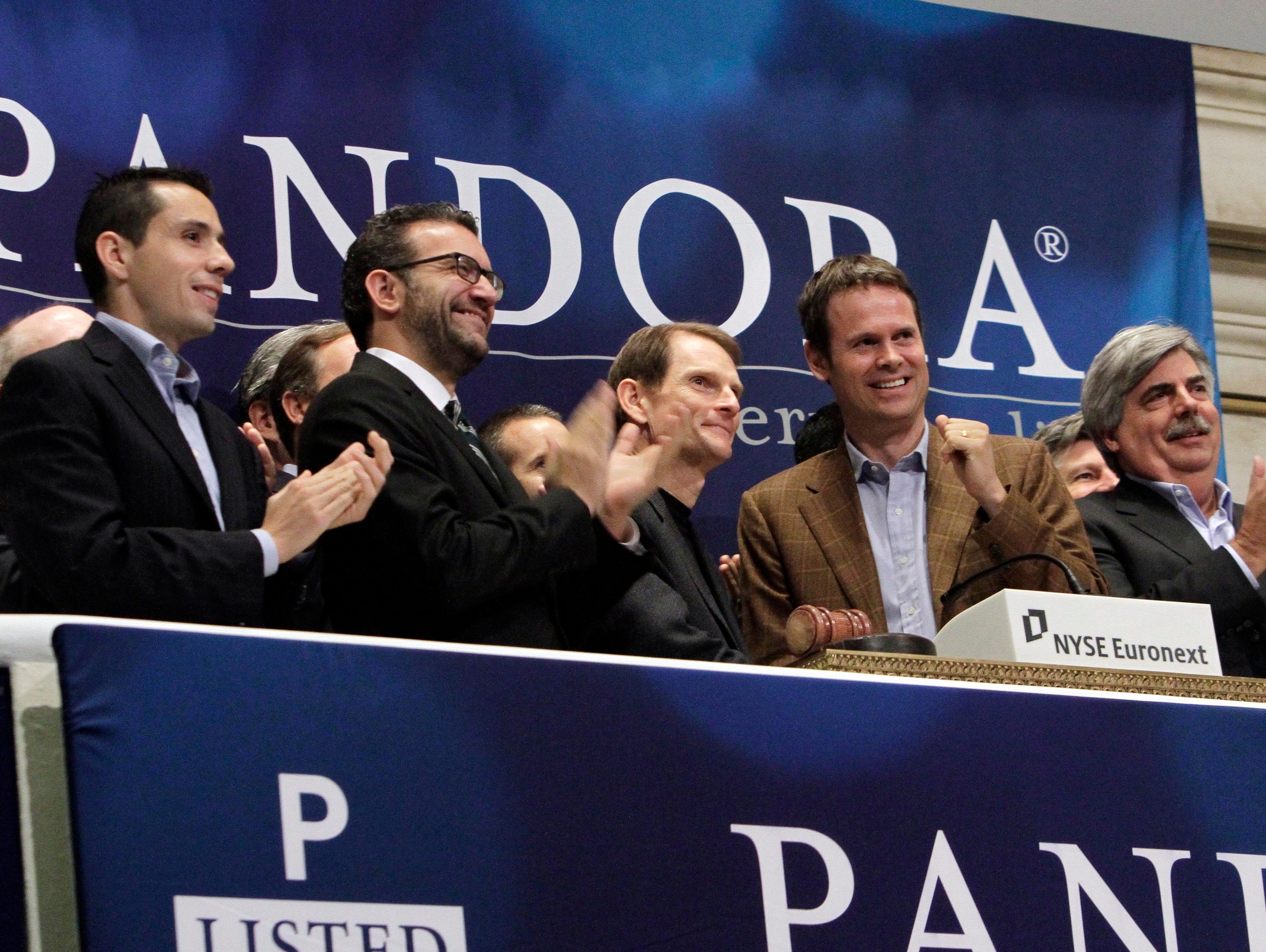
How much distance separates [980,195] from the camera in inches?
166

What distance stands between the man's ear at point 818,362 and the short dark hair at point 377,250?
693 mm

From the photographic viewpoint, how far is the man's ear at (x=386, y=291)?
2520mm

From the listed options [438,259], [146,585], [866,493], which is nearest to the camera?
[146,585]

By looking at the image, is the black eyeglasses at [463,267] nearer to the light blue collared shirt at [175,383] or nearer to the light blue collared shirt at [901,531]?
the light blue collared shirt at [175,383]

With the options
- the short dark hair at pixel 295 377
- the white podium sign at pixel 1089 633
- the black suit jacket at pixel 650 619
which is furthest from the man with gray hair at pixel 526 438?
the white podium sign at pixel 1089 633

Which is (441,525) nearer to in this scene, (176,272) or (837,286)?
(176,272)

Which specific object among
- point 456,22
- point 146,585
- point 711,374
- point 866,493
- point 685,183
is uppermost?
point 456,22

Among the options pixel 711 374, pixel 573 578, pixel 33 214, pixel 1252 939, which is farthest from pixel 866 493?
pixel 33 214

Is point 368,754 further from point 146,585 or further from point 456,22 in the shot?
point 456,22

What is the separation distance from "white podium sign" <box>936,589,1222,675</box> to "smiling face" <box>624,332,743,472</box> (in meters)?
0.84

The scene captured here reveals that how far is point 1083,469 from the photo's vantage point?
12.3 ft

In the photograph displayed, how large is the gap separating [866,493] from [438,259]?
2.71 ft

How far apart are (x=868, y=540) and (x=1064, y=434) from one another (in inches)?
47.7

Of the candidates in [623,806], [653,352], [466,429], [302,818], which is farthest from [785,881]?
[653,352]
